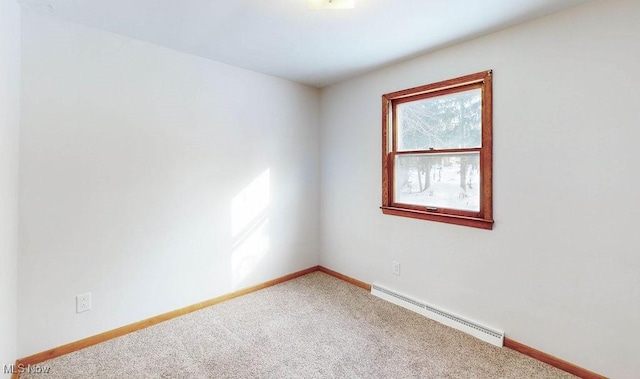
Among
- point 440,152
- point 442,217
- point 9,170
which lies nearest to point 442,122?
point 440,152

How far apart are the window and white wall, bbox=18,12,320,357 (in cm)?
124

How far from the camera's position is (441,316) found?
2.56m

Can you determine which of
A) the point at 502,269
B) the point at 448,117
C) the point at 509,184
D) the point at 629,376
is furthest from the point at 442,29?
the point at 629,376

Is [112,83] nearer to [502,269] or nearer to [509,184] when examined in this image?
[509,184]

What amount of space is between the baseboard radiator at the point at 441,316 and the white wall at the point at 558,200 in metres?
0.06

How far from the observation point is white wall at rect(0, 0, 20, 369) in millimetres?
1598

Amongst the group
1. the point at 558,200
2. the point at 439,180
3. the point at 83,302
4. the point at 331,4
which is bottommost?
the point at 83,302

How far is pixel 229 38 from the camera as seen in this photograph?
235 centimetres

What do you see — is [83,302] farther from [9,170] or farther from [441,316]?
[441,316]

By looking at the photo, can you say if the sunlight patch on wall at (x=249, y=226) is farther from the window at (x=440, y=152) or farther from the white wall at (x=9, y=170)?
the white wall at (x=9, y=170)

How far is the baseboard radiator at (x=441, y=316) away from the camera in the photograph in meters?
2.25

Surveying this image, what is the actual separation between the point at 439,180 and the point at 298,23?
5.70ft

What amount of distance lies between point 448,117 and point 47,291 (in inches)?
130

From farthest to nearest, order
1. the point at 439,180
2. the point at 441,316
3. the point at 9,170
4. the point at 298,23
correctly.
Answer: the point at 439,180, the point at 441,316, the point at 298,23, the point at 9,170
